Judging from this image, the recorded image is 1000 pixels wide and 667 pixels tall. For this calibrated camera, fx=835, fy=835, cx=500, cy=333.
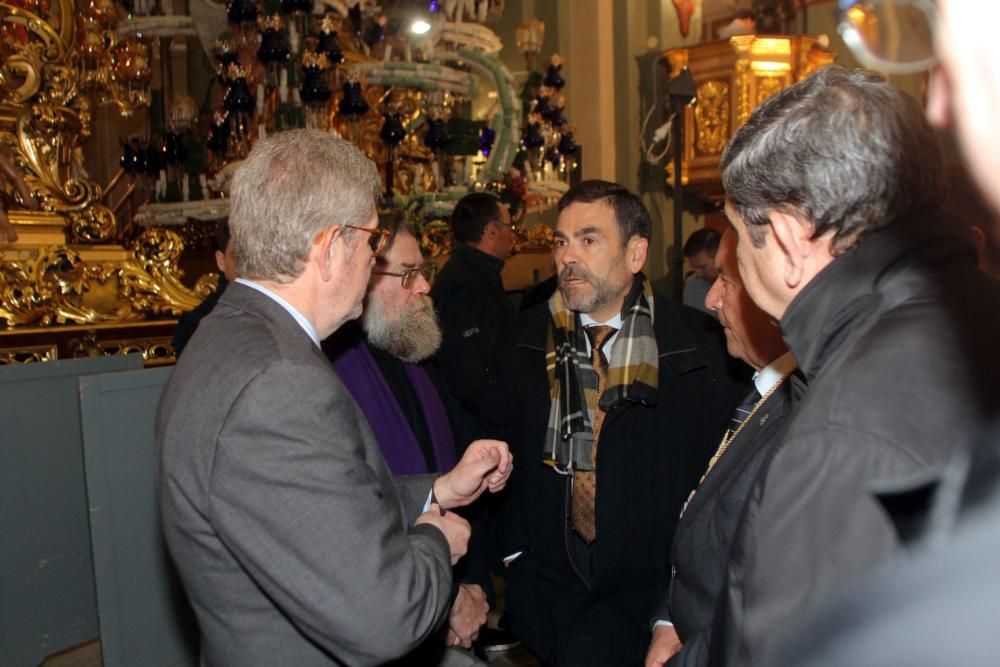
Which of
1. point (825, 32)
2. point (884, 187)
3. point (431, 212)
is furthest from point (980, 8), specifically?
point (825, 32)

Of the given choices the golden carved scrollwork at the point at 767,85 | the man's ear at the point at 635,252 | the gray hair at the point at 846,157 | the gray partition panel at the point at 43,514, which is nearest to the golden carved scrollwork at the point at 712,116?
the golden carved scrollwork at the point at 767,85

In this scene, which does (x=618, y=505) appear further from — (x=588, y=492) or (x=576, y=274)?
(x=576, y=274)

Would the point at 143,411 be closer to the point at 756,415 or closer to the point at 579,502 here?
the point at 579,502

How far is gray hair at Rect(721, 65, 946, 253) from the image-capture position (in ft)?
3.83

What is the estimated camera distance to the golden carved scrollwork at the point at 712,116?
31.4ft

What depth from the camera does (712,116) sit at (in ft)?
31.7

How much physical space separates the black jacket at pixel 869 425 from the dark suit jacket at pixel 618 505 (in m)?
1.38

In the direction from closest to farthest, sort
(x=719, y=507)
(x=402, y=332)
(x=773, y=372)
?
1. (x=719, y=507)
2. (x=773, y=372)
3. (x=402, y=332)

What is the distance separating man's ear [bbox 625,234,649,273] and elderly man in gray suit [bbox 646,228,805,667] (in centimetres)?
81

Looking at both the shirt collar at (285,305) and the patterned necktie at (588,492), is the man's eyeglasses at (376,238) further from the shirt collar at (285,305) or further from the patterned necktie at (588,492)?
the patterned necktie at (588,492)

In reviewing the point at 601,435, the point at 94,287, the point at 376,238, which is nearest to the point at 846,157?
the point at 376,238

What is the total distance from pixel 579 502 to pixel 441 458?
458 mm

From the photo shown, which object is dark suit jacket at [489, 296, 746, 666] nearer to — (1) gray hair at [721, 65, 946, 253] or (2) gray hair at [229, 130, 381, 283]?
(2) gray hair at [229, 130, 381, 283]

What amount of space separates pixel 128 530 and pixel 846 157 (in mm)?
2603
